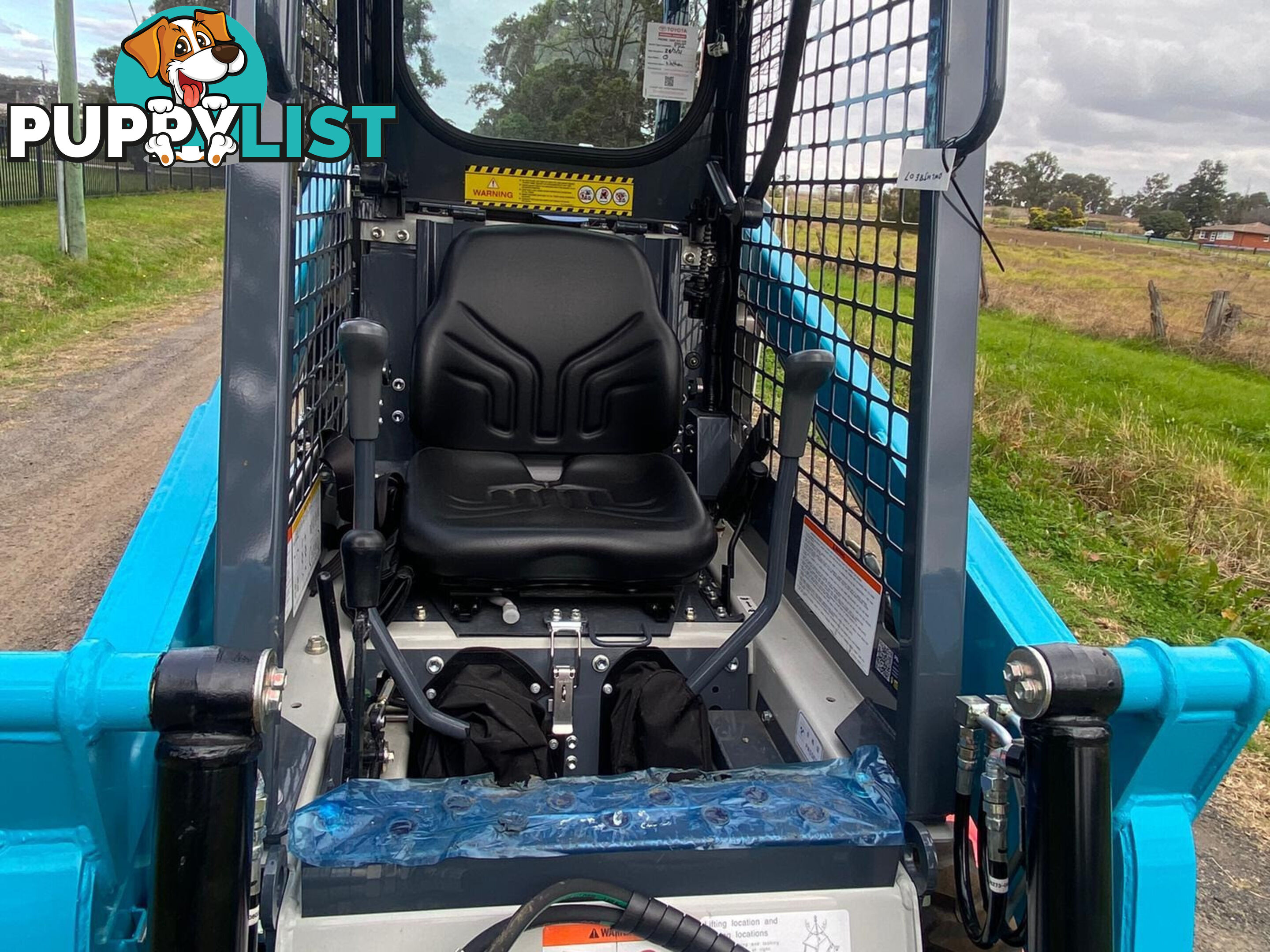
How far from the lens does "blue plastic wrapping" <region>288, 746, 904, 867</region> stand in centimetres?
121

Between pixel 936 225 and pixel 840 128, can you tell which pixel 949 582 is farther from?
A: pixel 840 128

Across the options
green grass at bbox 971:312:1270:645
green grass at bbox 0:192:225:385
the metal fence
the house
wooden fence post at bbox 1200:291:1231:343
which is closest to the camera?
green grass at bbox 971:312:1270:645

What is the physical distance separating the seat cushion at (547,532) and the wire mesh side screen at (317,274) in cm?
24

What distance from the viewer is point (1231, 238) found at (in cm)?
1864

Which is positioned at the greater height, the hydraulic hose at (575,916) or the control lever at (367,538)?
the control lever at (367,538)

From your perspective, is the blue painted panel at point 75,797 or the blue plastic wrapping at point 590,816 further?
the blue plastic wrapping at point 590,816

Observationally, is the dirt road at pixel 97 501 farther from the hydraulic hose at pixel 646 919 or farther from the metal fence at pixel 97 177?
the metal fence at pixel 97 177

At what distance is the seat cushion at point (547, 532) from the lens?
189cm

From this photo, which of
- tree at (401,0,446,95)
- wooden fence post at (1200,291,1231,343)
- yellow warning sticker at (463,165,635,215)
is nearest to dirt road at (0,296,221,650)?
yellow warning sticker at (463,165,635,215)

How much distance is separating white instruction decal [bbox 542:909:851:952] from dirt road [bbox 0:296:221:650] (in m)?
2.49

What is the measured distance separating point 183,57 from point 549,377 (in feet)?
18.6

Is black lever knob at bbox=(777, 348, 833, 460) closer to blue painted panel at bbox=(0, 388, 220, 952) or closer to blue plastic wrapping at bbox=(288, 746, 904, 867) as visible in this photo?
blue plastic wrapping at bbox=(288, 746, 904, 867)

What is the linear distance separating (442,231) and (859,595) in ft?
4.58

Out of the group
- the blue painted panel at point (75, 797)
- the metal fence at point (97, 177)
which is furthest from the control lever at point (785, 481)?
the metal fence at point (97, 177)
